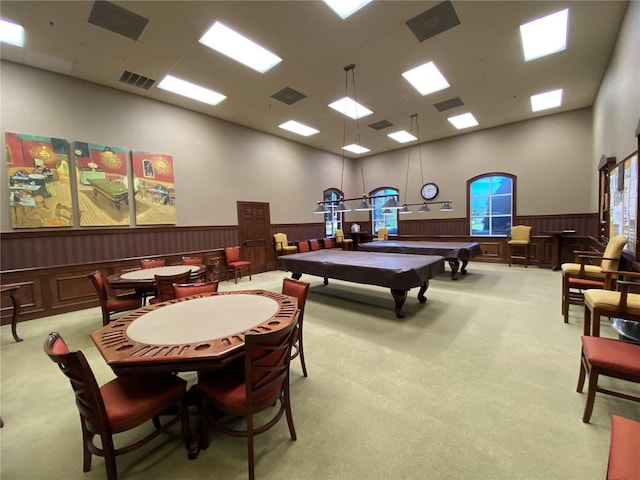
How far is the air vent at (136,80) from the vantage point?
459 centimetres

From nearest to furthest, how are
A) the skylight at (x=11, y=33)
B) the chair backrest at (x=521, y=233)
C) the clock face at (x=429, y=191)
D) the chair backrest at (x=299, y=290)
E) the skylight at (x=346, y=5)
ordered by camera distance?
the chair backrest at (x=299, y=290), the skylight at (x=346, y=5), the skylight at (x=11, y=33), the chair backrest at (x=521, y=233), the clock face at (x=429, y=191)

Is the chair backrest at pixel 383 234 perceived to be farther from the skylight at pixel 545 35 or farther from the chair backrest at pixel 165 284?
the chair backrest at pixel 165 284

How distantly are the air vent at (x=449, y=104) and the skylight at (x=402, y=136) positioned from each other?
5.59ft

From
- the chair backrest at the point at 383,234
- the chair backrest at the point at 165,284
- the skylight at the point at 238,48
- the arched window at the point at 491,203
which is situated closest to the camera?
the chair backrest at the point at 165,284

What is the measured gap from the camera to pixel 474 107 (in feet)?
20.9

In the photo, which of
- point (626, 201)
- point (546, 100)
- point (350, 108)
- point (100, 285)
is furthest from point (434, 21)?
point (100, 285)

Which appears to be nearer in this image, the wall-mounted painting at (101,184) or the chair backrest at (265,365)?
the chair backrest at (265,365)

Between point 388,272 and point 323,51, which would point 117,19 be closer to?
point 323,51

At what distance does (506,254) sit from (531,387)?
22.0 ft

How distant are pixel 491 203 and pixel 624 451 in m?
8.49

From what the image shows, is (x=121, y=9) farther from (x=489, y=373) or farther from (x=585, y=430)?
(x=585, y=430)

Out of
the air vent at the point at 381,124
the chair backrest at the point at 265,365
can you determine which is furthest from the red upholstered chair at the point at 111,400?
the air vent at the point at 381,124

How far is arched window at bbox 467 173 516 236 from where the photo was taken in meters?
7.83

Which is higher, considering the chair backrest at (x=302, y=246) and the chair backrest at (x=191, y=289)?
the chair backrest at (x=302, y=246)
